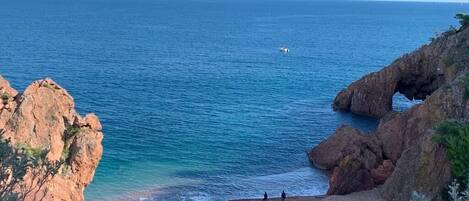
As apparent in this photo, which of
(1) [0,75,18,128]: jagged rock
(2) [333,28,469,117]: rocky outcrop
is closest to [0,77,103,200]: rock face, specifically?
(1) [0,75,18,128]: jagged rock

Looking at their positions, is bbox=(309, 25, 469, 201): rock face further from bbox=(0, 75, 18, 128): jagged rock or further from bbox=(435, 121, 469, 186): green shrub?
bbox=(0, 75, 18, 128): jagged rock

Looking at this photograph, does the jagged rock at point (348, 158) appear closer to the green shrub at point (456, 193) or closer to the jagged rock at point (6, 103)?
the jagged rock at point (6, 103)

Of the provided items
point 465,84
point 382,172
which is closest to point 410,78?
point 382,172

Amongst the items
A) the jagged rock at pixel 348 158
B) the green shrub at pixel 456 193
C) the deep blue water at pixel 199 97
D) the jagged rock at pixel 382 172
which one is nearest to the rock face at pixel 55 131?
the deep blue water at pixel 199 97

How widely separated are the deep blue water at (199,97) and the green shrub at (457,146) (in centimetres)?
1397

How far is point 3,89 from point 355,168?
26944mm

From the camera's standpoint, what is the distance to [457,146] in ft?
124

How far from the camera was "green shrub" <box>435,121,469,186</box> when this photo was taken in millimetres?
37594

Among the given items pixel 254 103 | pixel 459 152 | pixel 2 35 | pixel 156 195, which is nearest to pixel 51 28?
pixel 2 35

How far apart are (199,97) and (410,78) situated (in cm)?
2650

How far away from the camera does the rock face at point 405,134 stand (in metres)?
39.9

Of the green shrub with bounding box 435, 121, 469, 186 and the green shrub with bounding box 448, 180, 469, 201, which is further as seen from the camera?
the green shrub with bounding box 435, 121, 469, 186

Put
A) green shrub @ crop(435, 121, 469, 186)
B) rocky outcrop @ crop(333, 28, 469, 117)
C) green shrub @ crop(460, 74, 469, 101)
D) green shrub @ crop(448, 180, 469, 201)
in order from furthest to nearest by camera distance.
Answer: rocky outcrop @ crop(333, 28, 469, 117), green shrub @ crop(460, 74, 469, 101), green shrub @ crop(435, 121, 469, 186), green shrub @ crop(448, 180, 469, 201)

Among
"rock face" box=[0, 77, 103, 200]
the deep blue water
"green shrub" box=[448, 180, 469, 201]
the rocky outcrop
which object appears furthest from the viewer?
the rocky outcrop
